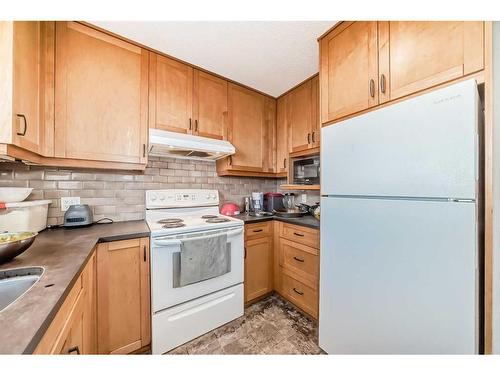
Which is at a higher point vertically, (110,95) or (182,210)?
(110,95)

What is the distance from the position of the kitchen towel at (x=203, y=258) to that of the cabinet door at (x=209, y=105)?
104 cm

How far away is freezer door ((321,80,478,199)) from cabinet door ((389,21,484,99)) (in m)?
0.13

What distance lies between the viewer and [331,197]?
4.26ft

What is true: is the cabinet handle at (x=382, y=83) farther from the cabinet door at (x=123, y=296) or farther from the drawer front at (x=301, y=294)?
the cabinet door at (x=123, y=296)

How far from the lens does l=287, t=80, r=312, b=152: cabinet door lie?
6.95ft

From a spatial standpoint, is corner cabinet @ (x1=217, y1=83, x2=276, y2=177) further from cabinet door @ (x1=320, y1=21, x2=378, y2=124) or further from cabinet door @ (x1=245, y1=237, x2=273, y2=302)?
cabinet door @ (x1=320, y1=21, x2=378, y2=124)

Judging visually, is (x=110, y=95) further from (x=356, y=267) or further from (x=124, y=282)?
(x=356, y=267)

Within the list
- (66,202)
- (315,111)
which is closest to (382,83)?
(315,111)

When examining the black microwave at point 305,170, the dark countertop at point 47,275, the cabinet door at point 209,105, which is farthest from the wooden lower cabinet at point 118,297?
the black microwave at point 305,170

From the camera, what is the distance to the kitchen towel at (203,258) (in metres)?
1.46

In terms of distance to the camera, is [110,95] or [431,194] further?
[110,95]

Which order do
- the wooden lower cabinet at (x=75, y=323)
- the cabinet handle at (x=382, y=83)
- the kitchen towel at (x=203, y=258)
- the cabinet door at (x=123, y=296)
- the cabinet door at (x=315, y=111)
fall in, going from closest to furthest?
the wooden lower cabinet at (x=75, y=323) → the cabinet handle at (x=382, y=83) → the cabinet door at (x=123, y=296) → the kitchen towel at (x=203, y=258) → the cabinet door at (x=315, y=111)
